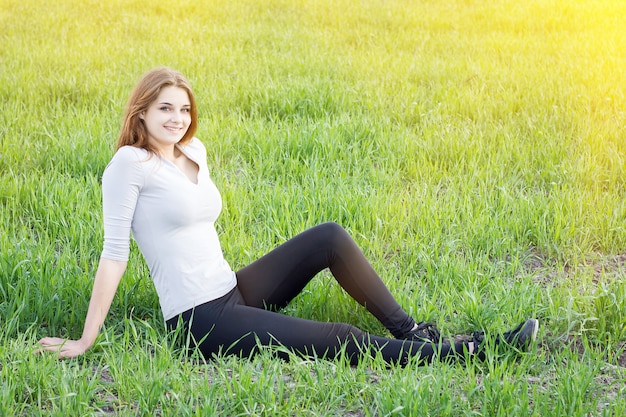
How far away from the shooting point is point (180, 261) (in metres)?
3.53

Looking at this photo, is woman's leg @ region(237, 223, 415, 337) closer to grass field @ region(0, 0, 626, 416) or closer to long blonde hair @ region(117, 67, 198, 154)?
grass field @ region(0, 0, 626, 416)

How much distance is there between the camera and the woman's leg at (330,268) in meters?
3.80

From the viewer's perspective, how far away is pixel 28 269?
4.28m

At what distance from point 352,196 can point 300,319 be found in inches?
74.5

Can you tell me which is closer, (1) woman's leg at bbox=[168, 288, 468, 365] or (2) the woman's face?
(1) woman's leg at bbox=[168, 288, 468, 365]

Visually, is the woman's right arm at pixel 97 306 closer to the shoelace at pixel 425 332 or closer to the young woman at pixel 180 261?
the young woman at pixel 180 261

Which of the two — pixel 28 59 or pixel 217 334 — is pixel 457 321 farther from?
pixel 28 59

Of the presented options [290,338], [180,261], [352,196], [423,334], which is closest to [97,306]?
[180,261]

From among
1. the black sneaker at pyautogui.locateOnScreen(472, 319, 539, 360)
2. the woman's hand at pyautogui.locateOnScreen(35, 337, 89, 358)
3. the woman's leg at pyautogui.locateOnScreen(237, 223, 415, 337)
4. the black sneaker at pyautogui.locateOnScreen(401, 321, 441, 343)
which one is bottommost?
the woman's hand at pyautogui.locateOnScreen(35, 337, 89, 358)

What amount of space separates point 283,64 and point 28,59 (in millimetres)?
2934

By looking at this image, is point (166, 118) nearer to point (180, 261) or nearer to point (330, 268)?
point (180, 261)

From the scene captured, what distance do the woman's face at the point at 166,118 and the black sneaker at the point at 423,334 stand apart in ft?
4.83

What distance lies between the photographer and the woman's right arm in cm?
341

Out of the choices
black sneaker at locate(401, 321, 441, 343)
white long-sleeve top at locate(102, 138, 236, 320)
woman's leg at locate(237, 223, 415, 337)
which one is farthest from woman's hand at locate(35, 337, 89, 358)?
black sneaker at locate(401, 321, 441, 343)
